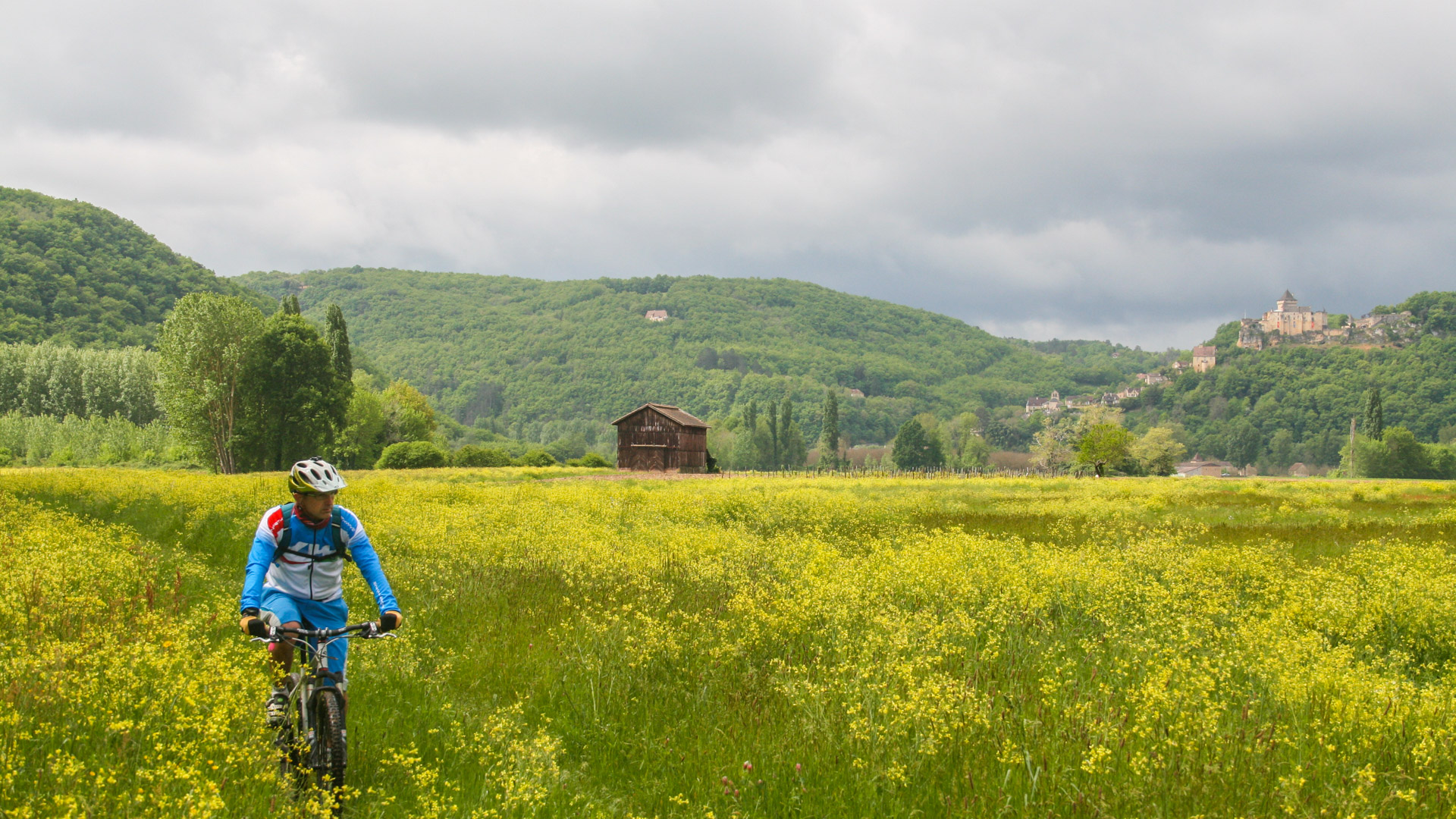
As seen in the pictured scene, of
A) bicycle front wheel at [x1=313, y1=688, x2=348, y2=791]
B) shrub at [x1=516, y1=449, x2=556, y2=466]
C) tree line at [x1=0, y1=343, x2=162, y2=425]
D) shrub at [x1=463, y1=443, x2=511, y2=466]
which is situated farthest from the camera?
tree line at [x1=0, y1=343, x2=162, y2=425]

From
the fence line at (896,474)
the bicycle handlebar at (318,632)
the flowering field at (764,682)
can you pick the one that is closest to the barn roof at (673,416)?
the fence line at (896,474)

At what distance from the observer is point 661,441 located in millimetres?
70625

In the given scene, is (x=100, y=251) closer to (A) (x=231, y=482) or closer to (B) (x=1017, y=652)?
(A) (x=231, y=482)

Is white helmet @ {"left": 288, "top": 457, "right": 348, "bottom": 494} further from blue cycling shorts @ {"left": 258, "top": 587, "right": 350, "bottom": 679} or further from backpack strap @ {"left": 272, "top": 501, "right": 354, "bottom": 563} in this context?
blue cycling shorts @ {"left": 258, "top": 587, "right": 350, "bottom": 679}

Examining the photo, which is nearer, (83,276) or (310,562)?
(310,562)

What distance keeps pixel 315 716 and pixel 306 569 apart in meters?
1.01

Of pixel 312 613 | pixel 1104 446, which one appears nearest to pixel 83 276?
pixel 1104 446

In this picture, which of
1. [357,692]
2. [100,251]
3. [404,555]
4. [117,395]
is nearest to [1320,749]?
[357,692]

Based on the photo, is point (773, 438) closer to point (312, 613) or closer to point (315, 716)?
point (312, 613)

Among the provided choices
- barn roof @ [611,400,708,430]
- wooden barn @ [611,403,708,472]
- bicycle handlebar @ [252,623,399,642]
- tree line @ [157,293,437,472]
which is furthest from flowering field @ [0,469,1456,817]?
barn roof @ [611,400,708,430]

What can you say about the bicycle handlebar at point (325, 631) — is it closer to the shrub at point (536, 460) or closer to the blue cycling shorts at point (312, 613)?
the blue cycling shorts at point (312, 613)

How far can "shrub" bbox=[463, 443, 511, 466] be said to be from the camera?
218ft

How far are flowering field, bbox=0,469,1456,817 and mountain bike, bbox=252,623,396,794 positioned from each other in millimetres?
242

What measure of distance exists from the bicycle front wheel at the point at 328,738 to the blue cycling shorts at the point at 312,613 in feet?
0.86
